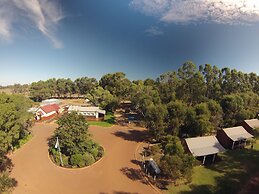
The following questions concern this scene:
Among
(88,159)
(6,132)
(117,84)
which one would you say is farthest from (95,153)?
(117,84)

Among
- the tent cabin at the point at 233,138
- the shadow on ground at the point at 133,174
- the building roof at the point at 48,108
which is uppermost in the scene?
the tent cabin at the point at 233,138

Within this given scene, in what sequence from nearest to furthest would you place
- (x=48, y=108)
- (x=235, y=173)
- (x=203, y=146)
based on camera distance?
(x=235, y=173)
(x=203, y=146)
(x=48, y=108)

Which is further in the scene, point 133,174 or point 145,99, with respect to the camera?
point 145,99

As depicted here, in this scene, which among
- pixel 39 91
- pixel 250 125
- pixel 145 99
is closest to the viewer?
pixel 250 125

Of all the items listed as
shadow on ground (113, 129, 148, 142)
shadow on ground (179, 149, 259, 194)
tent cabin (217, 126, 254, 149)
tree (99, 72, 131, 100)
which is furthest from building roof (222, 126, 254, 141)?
tree (99, 72, 131, 100)

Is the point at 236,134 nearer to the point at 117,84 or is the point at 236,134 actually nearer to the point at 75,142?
the point at 75,142

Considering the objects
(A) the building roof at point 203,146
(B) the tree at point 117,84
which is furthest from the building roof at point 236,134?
(B) the tree at point 117,84

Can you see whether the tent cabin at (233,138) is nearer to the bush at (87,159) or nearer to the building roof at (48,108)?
the bush at (87,159)
